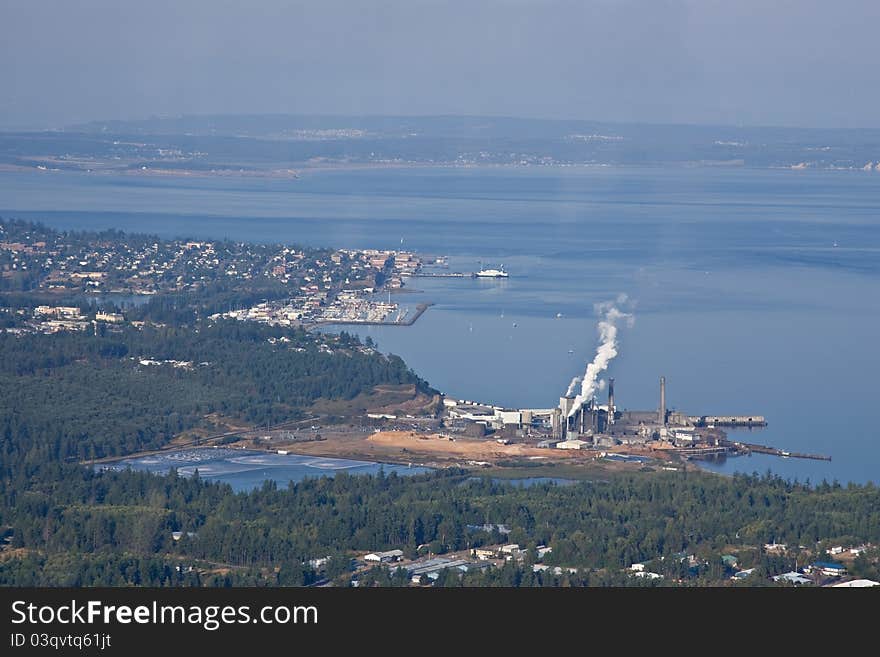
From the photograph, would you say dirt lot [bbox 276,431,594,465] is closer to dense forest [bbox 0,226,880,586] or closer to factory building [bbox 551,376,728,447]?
factory building [bbox 551,376,728,447]

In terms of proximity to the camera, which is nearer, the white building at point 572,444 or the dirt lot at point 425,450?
the dirt lot at point 425,450

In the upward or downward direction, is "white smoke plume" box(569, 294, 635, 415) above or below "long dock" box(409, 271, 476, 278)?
above

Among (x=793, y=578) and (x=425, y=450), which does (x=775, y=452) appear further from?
(x=793, y=578)

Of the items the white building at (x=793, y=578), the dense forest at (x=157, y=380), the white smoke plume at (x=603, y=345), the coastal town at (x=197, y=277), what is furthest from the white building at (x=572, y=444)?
the coastal town at (x=197, y=277)

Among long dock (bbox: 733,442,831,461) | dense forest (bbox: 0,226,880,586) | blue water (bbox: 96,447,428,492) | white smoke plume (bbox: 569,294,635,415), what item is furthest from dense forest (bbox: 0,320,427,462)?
long dock (bbox: 733,442,831,461)

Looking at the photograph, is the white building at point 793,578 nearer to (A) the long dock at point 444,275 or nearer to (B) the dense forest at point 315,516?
(B) the dense forest at point 315,516

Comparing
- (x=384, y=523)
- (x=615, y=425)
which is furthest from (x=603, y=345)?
(x=384, y=523)

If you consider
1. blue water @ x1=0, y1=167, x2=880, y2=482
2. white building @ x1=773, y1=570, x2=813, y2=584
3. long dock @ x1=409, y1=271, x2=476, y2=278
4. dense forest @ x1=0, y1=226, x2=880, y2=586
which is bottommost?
long dock @ x1=409, y1=271, x2=476, y2=278
